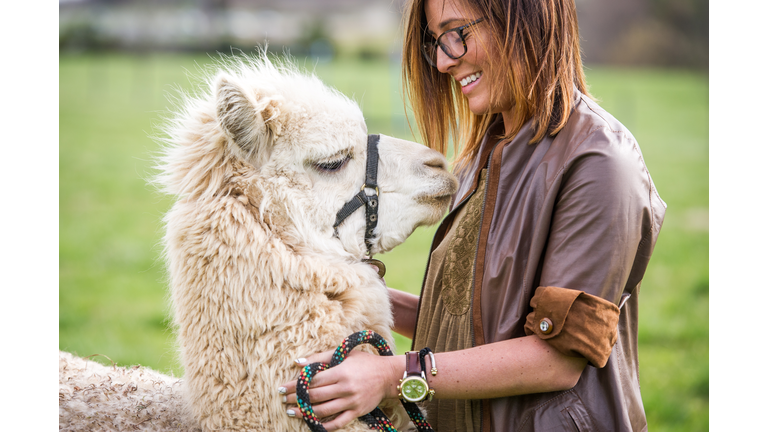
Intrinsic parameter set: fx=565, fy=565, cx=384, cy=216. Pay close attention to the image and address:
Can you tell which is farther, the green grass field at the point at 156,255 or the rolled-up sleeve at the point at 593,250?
the green grass field at the point at 156,255

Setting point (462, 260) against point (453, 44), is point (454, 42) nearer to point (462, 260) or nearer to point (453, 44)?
point (453, 44)

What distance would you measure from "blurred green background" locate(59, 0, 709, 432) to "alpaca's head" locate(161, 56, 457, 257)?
334 millimetres

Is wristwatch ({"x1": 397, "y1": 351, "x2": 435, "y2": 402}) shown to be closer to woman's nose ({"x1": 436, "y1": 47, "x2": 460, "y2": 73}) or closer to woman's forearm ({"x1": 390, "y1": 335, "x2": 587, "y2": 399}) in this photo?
woman's forearm ({"x1": 390, "y1": 335, "x2": 587, "y2": 399})

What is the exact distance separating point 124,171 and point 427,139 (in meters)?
9.44

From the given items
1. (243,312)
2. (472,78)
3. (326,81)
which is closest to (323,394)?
(243,312)

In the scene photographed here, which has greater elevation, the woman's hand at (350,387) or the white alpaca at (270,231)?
the white alpaca at (270,231)

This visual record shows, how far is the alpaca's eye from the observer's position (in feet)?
5.51

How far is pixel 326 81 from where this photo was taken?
7555 millimetres

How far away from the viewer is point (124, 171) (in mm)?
10211

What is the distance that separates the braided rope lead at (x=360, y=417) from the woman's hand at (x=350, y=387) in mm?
19

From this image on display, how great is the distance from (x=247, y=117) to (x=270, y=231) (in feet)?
1.05

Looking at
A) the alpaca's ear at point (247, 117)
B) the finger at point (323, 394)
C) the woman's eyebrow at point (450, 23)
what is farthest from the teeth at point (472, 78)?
the finger at point (323, 394)

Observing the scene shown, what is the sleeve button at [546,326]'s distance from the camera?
4.40 ft

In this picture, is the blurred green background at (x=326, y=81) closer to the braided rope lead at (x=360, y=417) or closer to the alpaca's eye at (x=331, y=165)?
the alpaca's eye at (x=331, y=165)
